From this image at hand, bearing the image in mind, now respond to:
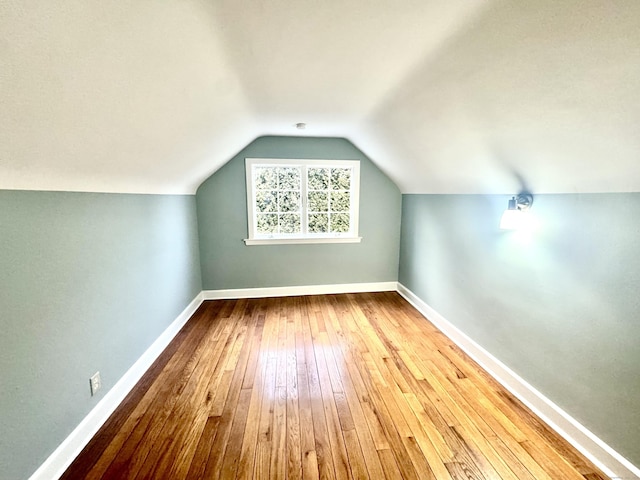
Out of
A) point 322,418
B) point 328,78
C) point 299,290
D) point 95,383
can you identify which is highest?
point 328,78

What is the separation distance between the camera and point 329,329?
288cm

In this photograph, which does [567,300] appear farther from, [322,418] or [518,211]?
[322,418]

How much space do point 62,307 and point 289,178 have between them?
2683 mm

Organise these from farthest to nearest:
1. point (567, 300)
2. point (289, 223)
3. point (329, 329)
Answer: point (289, 223)
point (329, 329)
point (567, 300)

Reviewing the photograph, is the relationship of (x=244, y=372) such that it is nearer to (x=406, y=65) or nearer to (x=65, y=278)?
(x=65, y=278)

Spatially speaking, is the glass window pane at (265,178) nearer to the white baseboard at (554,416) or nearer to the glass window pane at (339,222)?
the glass window pane at (339,222)

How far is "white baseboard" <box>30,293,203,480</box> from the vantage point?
134 cm

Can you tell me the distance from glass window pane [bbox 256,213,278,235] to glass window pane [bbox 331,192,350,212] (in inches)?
31.8

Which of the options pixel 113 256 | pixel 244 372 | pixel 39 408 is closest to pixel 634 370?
pixel 244 372

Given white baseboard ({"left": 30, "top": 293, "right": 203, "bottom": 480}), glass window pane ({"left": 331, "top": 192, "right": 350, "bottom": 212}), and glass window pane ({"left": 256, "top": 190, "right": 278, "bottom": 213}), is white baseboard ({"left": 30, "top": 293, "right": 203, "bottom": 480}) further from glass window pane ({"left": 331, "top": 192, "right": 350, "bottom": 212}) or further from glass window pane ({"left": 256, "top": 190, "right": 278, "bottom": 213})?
glass window pane ({"left": 331, "top": 192, "right": 350, "bottom": 212})

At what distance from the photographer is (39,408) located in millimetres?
1285

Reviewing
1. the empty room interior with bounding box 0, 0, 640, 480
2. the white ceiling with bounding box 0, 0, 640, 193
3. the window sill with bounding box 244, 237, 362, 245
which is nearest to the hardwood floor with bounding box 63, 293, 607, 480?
the empty room interior with bounding box 0, 0, 640, 480

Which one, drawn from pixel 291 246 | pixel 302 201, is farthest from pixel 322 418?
pixel 302 201

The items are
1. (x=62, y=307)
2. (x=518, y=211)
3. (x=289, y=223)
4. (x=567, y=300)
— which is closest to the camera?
(x=62, y=307)
